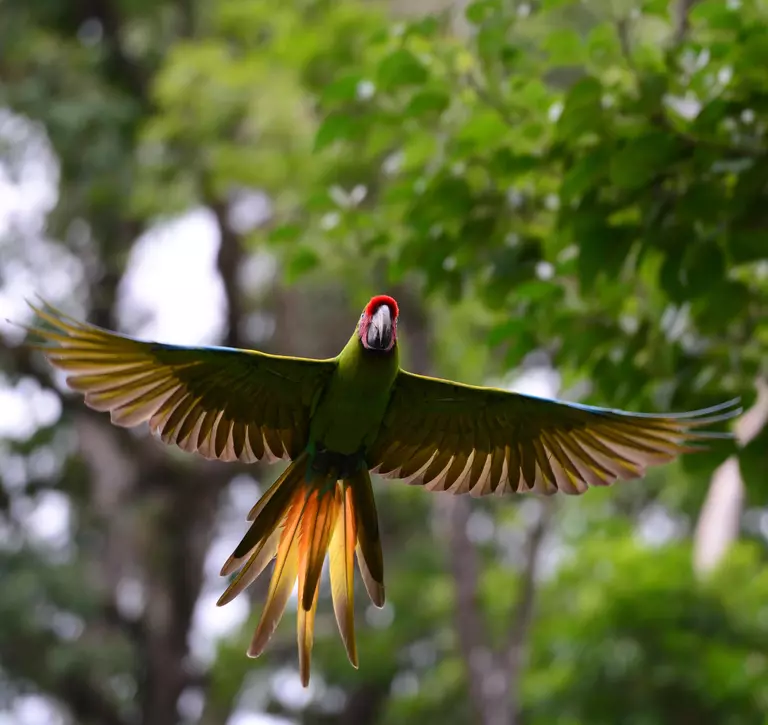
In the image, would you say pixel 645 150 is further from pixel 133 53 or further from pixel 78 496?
pixel 78 496

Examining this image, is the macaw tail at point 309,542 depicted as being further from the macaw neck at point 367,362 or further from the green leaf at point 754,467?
the green leaf at point 754,467

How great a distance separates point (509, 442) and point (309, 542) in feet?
1.46

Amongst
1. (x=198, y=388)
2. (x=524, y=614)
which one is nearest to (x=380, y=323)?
(x=198, y=388)

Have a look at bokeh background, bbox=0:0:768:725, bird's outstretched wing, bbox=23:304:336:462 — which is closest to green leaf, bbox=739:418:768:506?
bokeh background, bbox=0:0:768:725

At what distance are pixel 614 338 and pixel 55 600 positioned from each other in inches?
249

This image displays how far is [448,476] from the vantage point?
6.72ft

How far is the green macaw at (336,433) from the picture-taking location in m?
1.78

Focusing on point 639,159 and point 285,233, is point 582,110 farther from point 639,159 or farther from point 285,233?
point 285,233

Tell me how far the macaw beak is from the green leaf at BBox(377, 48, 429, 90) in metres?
0.77

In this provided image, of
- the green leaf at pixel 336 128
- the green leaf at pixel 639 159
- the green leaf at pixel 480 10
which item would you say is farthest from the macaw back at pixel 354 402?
the green leaf at pixel 480 10

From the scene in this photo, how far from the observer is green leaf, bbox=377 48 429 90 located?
7.03 feet

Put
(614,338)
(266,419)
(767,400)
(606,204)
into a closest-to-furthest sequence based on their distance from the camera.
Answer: (266,419) < (606,204) < (614,338) < (767,400)

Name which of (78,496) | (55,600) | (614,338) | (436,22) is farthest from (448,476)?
(78,496)

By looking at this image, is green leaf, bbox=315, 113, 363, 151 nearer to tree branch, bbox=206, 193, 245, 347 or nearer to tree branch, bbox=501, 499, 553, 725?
tree branch, bbox=501, 499, 553, 725
